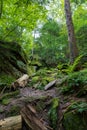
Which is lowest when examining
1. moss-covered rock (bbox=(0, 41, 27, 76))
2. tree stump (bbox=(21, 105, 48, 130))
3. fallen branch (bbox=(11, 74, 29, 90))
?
tree stump (bbox=(21, 105, 48, 130))

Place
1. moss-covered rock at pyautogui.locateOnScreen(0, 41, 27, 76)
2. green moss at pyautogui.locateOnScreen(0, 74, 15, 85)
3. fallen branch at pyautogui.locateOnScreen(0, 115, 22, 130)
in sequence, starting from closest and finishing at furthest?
fallen branch at pyautogui.locateOnScreen(0, 115, 22, 130) < green moss at pyautogui.locateOnScreen(0, 74, 15, 85) < moss-covered rock at pyautogui.locateOnScreen(0, 41, 27, 76)

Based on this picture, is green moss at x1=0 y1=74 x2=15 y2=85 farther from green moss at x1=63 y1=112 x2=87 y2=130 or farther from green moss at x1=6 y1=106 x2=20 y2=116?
green moss at x1=63 y1=112 x2=87 y2=130

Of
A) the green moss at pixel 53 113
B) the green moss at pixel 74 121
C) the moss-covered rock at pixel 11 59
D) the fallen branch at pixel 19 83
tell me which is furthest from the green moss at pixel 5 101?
the moss-covered rock at pixel 11 59

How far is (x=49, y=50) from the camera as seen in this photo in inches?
891

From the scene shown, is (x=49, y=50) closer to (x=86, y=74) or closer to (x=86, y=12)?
(x=86, y=12)

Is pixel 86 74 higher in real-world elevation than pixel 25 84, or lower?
higher

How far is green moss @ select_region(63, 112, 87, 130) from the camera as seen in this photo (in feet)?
14.9

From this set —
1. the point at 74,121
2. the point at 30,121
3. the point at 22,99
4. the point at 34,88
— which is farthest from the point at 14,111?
the point at 34,88

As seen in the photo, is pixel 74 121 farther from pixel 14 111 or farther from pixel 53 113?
pixel 14 111

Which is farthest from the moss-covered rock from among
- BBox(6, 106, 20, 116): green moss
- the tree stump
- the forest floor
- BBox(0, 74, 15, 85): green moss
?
the tree stump

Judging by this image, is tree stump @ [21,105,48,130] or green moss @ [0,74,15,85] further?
green moss @ [0,74,15,85]

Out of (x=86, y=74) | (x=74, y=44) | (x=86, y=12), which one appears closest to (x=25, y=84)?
(x=86, y=74)

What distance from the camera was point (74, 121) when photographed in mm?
4598

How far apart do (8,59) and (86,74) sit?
178 inches
